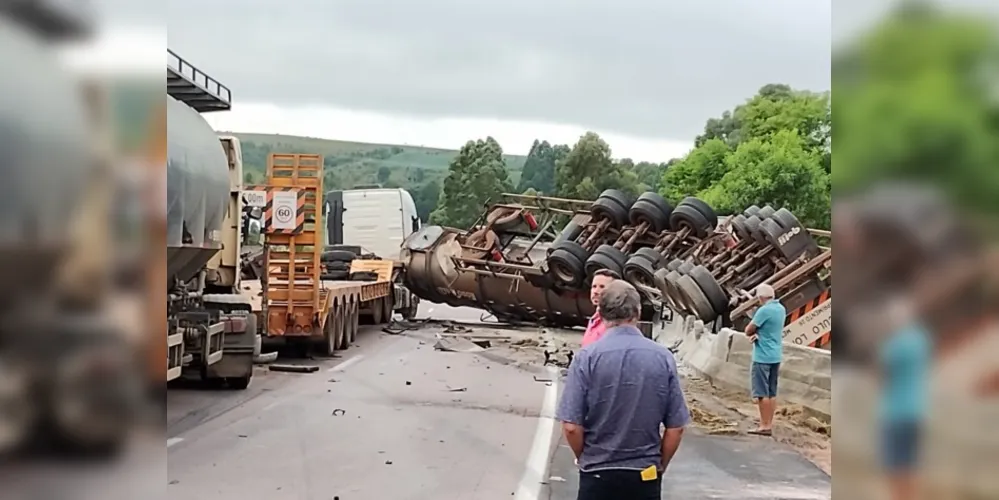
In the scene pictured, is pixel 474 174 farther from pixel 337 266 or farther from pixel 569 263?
pixel 569 263

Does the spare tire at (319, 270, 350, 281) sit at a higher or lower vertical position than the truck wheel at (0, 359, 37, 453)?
lower

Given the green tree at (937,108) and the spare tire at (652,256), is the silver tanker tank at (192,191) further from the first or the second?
the spare tire at (652,256)

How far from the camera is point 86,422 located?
6.83 feet

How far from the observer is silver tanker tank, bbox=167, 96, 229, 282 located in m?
7.63

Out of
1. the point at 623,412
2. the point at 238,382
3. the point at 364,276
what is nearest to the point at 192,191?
the point at 238,382

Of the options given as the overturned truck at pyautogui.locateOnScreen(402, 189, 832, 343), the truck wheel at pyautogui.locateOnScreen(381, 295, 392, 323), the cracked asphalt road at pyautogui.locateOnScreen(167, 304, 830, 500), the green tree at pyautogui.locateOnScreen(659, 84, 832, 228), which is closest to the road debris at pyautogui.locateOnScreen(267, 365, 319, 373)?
the cracked asphalt road at pyautogui.locateOnScreen(167, 304, 830, 500)

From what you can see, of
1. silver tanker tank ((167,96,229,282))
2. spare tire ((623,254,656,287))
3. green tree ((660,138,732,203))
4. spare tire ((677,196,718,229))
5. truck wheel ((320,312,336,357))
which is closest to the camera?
silver tanker tank ((167,96,229,282))

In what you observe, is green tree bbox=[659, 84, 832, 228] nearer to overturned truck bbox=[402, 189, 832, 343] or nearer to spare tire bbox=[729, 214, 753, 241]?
overturned truck bbox=[402, 189, 832, 343]

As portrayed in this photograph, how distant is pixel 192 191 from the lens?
8.52 meters

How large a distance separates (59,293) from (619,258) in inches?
651

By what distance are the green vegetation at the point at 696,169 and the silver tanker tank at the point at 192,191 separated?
30.6 m

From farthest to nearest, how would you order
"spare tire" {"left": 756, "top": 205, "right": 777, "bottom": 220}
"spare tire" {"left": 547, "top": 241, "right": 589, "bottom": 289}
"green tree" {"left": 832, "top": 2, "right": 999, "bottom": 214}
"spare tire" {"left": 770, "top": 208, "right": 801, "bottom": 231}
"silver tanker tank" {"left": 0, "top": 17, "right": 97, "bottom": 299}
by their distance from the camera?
"spare tire" {"left": 547, "top": 241, "right": 589, "bottom": 289}
"spare tire" {"left": 756, "top": 205, "right": 777, "bottom": 220}
"spare tire" {"left": 770, "top": 208, "right": 801, "bottom": 231}
"silver tanker tank" {"left": 0, "top": 17, "right": 97, "bottom": 299}
"green tree" {"left": 832, "top": 2, "right": 999, "bottom": 214}

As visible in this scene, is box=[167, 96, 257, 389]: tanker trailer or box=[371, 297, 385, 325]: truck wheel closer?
box=[167, 96, 257, 389]: tanker trailer

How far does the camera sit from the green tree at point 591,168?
79.5m
